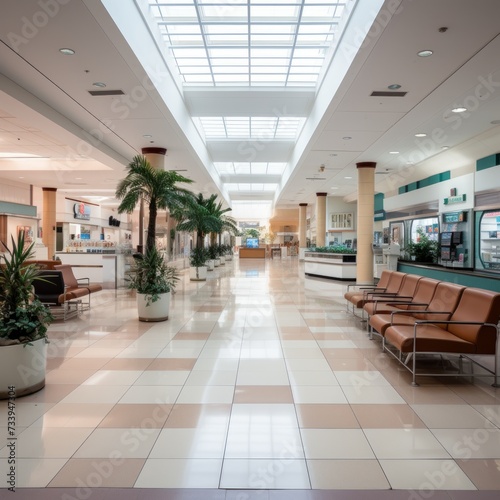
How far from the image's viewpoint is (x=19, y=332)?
3947mm

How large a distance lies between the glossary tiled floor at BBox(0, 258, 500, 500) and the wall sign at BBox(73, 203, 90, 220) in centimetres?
2330

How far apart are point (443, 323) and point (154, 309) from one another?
16.2ft

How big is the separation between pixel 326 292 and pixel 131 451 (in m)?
9.97

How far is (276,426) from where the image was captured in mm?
3252

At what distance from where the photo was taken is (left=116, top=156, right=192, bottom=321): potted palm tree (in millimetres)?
7629

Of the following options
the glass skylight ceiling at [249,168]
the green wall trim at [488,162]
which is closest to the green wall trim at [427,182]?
the green wall trim at [488,162]

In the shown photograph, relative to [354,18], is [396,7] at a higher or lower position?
lower

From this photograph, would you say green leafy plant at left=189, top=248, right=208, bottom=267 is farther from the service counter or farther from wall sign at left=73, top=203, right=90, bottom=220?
wall sign at left=73, top=203, right=90, bottom=220

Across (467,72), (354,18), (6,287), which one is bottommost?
(6,287)

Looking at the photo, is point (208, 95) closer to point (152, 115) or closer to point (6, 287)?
point (152, 115)

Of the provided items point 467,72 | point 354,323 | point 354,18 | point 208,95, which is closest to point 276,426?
point 354,323

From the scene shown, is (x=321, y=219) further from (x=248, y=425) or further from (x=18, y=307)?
(x=248, y=425)

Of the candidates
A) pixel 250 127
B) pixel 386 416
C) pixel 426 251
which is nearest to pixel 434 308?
pixel 386 416

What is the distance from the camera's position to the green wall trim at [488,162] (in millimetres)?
11047
